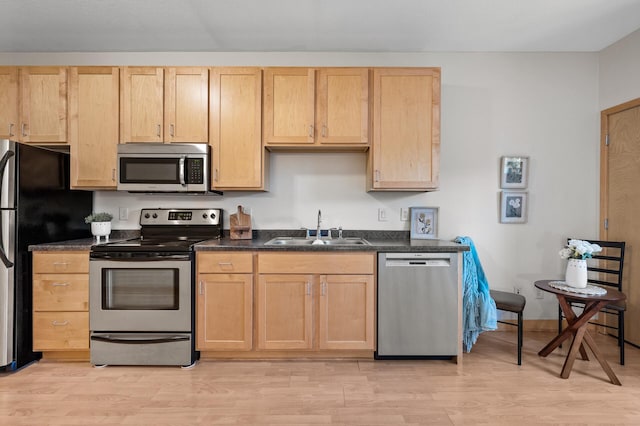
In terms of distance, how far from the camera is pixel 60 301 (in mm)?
2609

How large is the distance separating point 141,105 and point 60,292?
5.26 feet

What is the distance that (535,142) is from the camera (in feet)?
10.9

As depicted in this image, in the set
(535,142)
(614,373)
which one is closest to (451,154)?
(535,142)

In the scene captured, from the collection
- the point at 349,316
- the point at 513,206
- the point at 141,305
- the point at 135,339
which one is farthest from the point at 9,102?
the point at 513,206

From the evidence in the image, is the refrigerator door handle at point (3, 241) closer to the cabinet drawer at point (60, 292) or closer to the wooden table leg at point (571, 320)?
the cabinet drawer at point (60, 292)

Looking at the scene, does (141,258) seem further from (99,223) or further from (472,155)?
(472,155)

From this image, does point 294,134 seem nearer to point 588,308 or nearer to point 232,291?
point 232,291

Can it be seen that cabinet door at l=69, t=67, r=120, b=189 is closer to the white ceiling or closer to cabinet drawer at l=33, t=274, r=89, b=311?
the white ceiling

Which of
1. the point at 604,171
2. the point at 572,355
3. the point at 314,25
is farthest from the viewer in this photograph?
the point at 604,171

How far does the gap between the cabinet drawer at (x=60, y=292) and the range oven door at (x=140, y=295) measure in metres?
Result: 0.09

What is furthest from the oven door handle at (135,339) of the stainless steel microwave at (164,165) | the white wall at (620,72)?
the white wall at (620,72)

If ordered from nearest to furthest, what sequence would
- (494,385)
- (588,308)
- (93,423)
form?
(93,423)
(494,385)
(588,308)

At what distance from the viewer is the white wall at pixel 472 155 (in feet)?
10.8

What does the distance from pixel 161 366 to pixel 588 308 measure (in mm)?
3170
